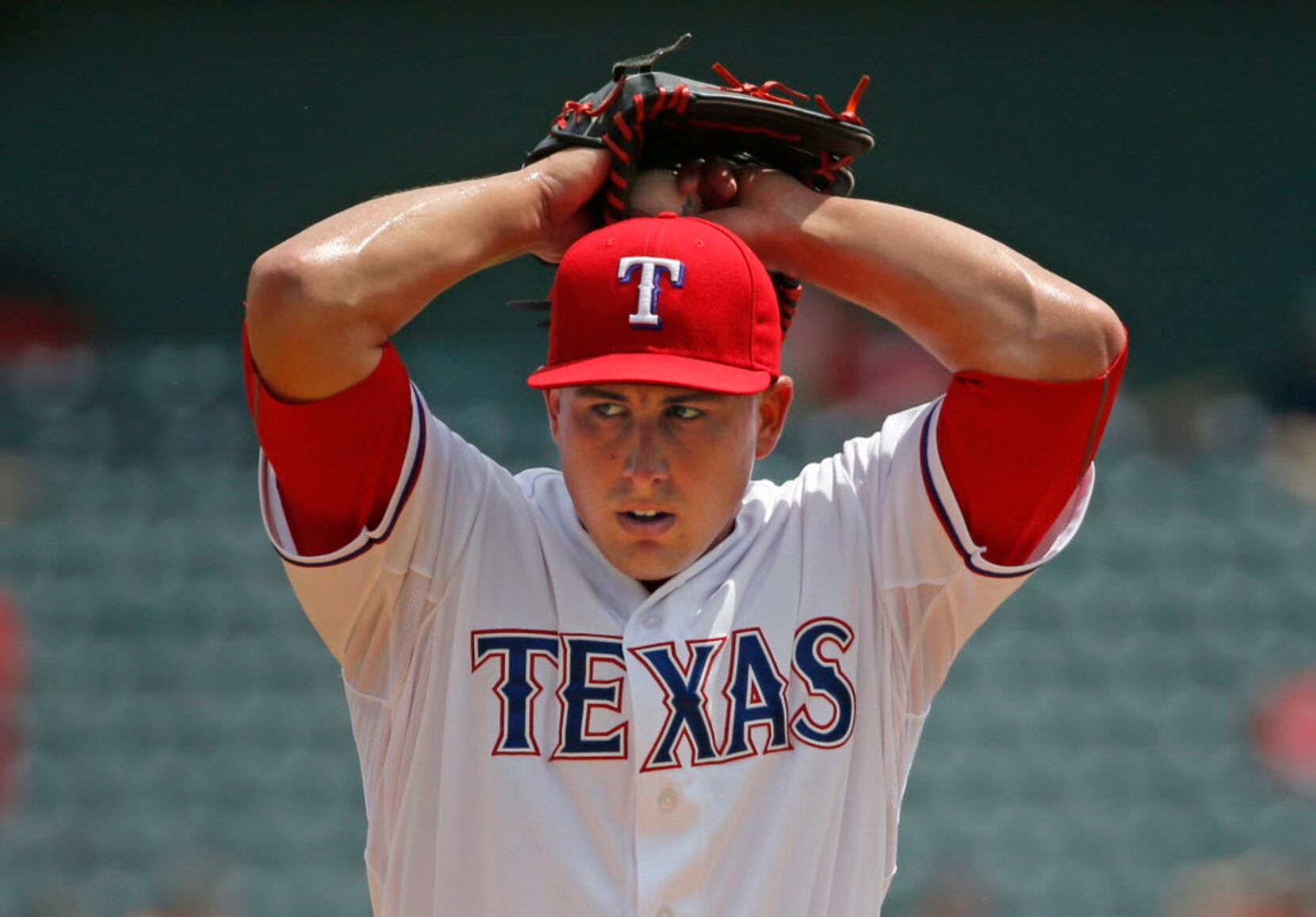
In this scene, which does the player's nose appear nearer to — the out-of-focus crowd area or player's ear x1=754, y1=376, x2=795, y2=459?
player's ear x1=754, y1=376, x2=795, y2=459

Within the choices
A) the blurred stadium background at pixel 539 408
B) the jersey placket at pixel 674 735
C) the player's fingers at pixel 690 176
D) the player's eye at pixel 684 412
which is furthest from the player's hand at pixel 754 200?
the blurred stadium background at pixel 539 408

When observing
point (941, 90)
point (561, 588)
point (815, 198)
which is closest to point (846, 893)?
point (561, 588)

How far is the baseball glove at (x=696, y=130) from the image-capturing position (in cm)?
163

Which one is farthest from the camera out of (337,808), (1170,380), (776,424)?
(1170,380)

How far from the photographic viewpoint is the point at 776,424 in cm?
164

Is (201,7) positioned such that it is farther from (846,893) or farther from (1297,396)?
(846,893)

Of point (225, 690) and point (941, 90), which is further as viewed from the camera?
point (941, 90)

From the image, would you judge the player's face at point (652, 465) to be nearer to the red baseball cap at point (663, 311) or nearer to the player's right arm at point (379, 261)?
the red baseball cap at point (663, 311)

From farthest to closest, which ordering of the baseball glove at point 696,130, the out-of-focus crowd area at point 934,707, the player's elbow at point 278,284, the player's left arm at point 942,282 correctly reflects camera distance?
the out-of-focus crowd area at point 934,707 < the baseball glove at point 696,130 < the player's left arm at point 942,282 < the player's elbow at point 278,284

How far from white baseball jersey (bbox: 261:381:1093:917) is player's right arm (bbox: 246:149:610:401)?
11cm

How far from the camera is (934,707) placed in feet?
12.1

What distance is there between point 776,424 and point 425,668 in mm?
401

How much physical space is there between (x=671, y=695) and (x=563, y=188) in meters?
0.48

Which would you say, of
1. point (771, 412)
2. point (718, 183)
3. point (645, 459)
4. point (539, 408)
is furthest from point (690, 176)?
point (539, 408)
